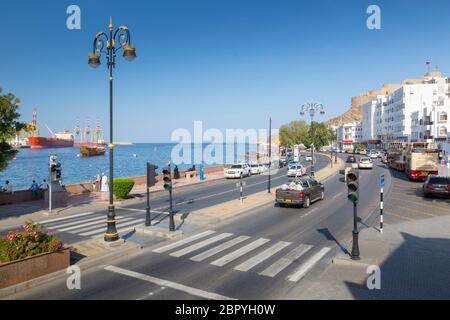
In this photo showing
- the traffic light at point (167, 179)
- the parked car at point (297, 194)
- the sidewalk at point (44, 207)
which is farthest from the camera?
the parked car at point (297, 194)

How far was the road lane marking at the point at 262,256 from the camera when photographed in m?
11.0

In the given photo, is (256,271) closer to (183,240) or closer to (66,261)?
(183,240)

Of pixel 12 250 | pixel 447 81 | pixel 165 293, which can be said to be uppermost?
pixel 447 81

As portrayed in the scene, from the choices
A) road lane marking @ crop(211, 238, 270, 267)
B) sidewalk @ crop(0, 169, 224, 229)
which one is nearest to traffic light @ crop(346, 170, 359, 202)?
road lane marking @ crop(211, 238, 270, 267)

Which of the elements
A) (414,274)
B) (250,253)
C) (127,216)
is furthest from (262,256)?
(127,216)

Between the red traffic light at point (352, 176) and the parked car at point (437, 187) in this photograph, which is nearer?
the red traffic light at point (352, 176)

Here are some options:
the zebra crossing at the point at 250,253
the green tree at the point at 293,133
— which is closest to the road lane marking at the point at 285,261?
the zebra crossing at the point at 250,253

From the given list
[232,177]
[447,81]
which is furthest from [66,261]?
[447,81]

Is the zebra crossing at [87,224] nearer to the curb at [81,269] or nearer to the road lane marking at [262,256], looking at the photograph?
the curb at [81,269]

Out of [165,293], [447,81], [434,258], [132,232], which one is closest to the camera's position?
[165,293]

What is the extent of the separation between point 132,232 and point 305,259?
26.8 feet

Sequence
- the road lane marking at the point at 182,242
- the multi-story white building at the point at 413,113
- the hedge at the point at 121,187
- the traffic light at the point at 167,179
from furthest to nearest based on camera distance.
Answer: the multi-story white building at the point at 413,113
the hedge at the point at 121,187
the traffic light at the point at 167,179
the road lane marking at the point at 182,242

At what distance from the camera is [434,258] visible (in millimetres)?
11672

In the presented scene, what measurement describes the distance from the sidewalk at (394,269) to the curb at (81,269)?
6.64 meters
